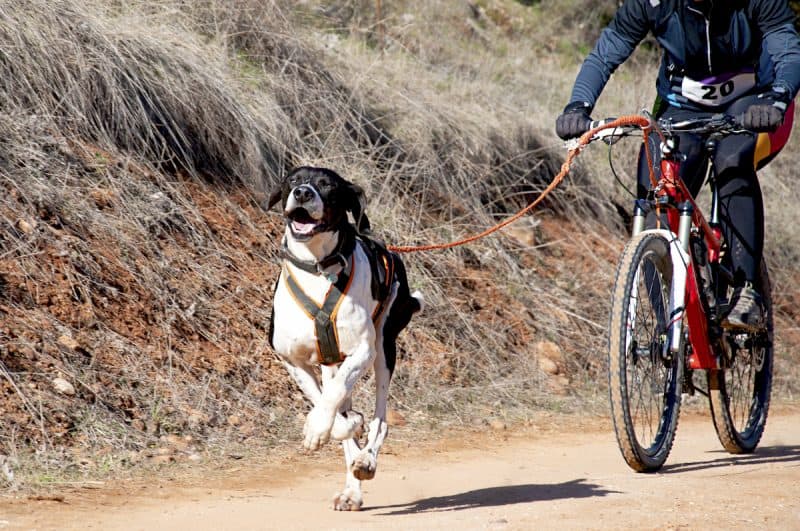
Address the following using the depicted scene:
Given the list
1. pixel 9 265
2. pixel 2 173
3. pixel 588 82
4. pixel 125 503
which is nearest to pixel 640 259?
pixel 588 82

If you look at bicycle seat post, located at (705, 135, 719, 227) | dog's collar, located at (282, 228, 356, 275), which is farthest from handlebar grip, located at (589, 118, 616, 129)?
dog's collar, located at (282, 228, 356, 275)

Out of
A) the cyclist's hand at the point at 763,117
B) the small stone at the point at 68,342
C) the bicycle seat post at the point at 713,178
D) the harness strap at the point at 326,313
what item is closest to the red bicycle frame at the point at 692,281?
the bicycle seat post at the point at 713,178

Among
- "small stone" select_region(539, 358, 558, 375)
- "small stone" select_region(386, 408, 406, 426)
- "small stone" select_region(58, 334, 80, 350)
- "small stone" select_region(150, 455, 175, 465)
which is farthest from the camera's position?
"small stone" select_region(539, 358, 558, 375)

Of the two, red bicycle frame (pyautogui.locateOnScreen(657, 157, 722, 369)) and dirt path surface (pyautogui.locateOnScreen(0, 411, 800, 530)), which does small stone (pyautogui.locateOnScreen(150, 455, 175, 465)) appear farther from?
red bicycle frame (pyautogui.locateOnScreen(657, 157, 722, 369))

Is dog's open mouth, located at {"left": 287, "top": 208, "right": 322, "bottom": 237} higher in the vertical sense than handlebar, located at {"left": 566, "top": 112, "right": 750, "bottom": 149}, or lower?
lower

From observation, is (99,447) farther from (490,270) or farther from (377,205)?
(490,270)

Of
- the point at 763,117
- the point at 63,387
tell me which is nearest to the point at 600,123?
the point at 763,117

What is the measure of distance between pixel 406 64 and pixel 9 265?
6.09 m

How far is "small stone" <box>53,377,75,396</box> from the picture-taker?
522 centimetres

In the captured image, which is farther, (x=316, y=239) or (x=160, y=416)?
(x=160, y=416)

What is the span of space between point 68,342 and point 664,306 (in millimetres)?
3125

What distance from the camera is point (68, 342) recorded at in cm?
558

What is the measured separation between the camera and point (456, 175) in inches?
372

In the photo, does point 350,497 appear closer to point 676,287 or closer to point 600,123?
point 676,287
